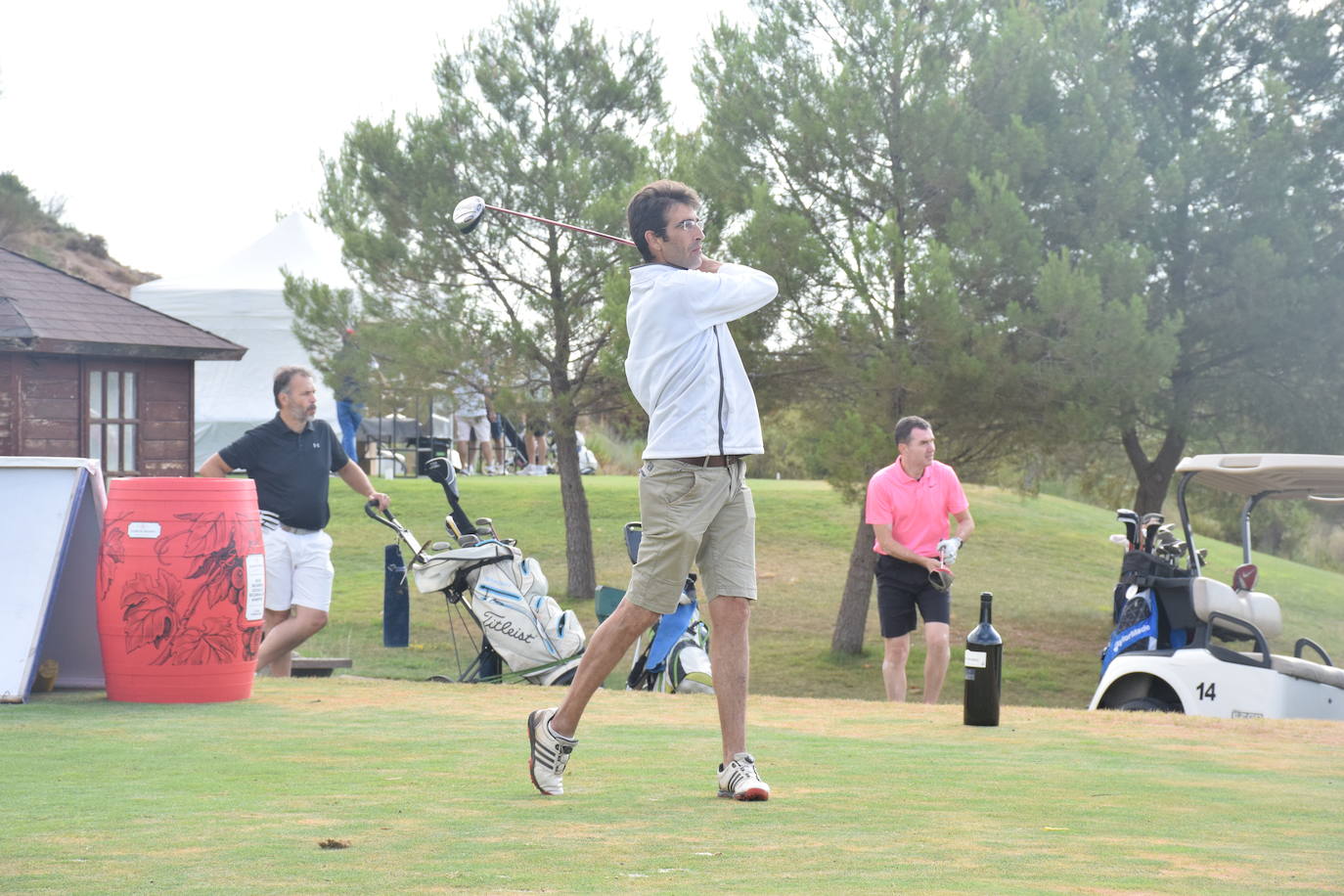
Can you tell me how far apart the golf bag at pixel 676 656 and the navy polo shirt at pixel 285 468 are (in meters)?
2.07

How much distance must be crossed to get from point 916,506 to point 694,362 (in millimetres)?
5046

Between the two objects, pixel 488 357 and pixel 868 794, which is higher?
pixel 488 357

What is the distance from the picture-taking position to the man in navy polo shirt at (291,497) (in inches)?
354

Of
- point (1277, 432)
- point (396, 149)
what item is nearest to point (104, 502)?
point (396, 149)

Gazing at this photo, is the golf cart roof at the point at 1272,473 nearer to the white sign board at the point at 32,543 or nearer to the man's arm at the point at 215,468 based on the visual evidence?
the man's arm at the point at 215,468

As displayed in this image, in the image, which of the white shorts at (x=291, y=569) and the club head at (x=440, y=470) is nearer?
the white shorts at (x=291, y=569)

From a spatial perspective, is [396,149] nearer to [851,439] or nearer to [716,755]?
[851,439]

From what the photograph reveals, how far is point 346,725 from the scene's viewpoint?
688cm

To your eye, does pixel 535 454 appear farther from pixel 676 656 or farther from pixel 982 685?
pixel 982 685

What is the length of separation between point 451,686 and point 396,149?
13344 millimetres

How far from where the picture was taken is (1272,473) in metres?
10.2

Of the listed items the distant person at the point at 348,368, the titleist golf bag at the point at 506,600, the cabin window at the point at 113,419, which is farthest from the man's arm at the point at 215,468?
the distant person at the point at 348,368

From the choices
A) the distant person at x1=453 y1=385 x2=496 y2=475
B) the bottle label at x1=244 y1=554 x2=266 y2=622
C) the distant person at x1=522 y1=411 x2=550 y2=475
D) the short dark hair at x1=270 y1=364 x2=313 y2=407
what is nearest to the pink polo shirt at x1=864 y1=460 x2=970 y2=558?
the short dark hair at x1=270 y1=364 x2=313 y2=407

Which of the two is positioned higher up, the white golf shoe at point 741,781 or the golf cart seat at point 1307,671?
the white golf shoe at point 741,781
